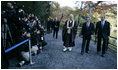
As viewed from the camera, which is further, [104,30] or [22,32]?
[104,30]

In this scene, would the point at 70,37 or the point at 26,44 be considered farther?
the point at 70,37

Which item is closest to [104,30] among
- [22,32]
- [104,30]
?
[104,30]

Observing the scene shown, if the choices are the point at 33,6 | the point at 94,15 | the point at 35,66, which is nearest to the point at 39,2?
the point at 33,6

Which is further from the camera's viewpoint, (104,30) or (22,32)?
(104,30)

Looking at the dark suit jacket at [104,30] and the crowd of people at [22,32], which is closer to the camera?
the crowd of people at [22,32]

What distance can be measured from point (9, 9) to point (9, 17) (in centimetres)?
46

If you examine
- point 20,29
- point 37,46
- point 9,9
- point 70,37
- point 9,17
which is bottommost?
point 37,46

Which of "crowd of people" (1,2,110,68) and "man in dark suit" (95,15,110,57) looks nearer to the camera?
"crowd of people" (1,2,110,68)

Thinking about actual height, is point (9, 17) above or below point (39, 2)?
below

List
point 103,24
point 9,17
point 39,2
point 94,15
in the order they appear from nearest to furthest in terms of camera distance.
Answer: point 9,17
point 103,24
point 39,2
point 94,15

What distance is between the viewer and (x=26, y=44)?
12.6 ft

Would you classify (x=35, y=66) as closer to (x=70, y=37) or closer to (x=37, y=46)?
(x=37, y=46)

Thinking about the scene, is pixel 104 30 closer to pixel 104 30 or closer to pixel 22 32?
pixel 104 30

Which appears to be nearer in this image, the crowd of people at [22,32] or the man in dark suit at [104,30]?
the crowd of people at [22,32]
